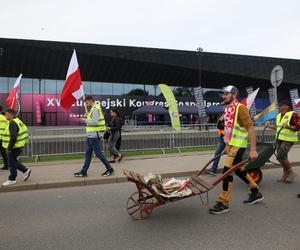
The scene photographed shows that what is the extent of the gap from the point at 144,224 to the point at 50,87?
1587 inches

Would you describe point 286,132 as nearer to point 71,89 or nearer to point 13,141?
point 71,89

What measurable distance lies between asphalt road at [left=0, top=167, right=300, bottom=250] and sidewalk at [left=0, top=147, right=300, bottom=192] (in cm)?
94

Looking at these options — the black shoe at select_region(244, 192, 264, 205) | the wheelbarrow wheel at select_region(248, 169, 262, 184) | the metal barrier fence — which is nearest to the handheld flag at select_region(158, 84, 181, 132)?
the metal barrier fence

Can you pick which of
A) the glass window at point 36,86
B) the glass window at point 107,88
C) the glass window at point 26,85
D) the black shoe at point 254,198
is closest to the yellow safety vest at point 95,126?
the black shoe at point 254,198

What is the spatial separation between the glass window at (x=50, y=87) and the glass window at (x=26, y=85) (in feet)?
6.12

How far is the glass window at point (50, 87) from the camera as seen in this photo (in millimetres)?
42250

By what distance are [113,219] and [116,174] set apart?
3.13 meters

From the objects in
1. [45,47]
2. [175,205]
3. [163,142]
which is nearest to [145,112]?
[45,47]

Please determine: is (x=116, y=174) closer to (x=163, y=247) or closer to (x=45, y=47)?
(x=163, y=247)

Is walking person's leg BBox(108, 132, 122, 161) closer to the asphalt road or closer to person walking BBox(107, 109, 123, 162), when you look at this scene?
person walking BBox(107, 109, 123, 162)

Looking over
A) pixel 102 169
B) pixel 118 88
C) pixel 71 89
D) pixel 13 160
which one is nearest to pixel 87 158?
pixel 102 169

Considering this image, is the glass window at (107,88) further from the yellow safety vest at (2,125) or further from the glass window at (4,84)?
the yellow safety vest at (2,125)

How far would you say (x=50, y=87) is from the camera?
42531 mm

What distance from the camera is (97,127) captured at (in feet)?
24.4
